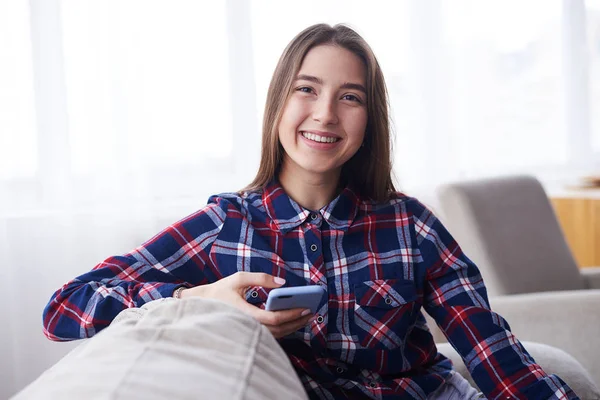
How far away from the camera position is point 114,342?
0.61 meters

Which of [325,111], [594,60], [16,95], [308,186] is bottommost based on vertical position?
[308,186]

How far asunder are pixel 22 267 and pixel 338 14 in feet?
4.86

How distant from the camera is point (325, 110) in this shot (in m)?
1.35

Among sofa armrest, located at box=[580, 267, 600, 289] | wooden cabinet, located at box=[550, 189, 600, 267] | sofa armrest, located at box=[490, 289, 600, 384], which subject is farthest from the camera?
wooden cabinet, located at box=[550, 189, 600, 267]

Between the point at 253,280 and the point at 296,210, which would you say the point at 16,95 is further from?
A: the point at 253,280

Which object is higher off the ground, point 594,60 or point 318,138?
point 594,60

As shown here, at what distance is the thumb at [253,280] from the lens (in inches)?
43.6

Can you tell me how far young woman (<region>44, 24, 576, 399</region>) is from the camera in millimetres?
1244

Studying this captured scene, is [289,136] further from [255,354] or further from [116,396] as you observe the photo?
[116,396]

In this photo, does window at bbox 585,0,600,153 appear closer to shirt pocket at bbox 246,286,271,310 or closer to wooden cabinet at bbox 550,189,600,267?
wooden cabinet at bbox 550,189,600,267

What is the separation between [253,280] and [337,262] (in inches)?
10.0

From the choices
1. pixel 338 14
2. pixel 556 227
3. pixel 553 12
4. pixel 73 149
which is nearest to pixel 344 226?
pixel 556 227

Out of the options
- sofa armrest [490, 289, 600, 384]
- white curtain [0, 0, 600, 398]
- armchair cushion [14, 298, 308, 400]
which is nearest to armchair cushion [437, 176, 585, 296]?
sofa armrest [490, 289, 600, 384]

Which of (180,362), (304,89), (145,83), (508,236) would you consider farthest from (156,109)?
(180,362)
